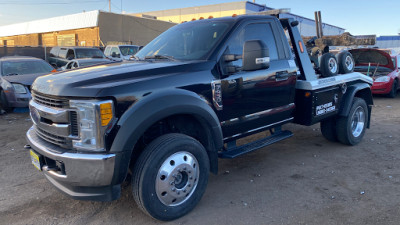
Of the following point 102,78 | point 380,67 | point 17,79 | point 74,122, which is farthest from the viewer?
point 380,67

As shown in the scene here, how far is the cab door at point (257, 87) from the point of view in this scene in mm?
3578

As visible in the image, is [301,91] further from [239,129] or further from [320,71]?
[239,129]

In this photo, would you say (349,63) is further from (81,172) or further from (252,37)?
(81,172)

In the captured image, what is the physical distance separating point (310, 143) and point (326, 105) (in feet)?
3.96

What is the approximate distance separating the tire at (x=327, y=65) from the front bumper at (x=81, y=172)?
12.0ft

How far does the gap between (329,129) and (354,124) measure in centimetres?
50

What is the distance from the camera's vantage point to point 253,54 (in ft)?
11.1

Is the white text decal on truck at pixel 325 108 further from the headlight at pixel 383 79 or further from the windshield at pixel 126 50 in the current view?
the windshield at pixel 126 50

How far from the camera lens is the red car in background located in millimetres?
10789

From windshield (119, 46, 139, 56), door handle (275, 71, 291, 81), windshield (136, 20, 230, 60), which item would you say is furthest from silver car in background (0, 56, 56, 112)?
windshield (119, 46, 139, 56)

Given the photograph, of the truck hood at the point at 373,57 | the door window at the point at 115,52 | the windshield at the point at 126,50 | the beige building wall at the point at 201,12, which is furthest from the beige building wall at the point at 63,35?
the truck hood at the point at 373,57

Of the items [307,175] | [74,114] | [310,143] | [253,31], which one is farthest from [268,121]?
[74,114]

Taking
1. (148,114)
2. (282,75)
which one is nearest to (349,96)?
(282,75)

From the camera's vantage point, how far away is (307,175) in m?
4.30
